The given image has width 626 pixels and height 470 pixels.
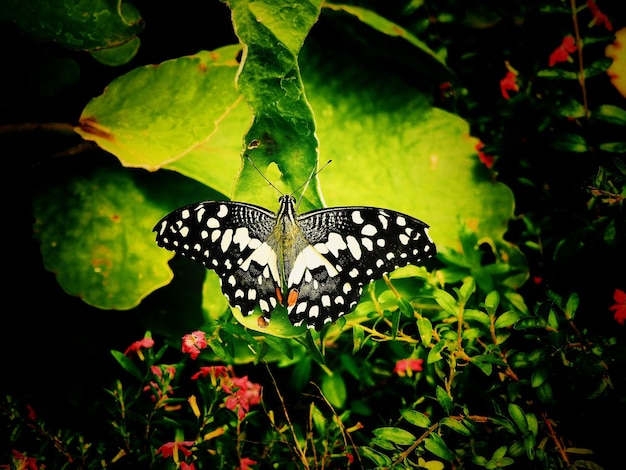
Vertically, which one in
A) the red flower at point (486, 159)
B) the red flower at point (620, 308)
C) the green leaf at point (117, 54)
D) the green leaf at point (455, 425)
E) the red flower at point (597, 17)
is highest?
the red flower at point (597, 17)

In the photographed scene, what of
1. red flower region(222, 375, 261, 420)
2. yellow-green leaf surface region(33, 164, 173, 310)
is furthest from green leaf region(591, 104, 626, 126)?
yellow-green leaf surface region(33, 164, 173, 310)

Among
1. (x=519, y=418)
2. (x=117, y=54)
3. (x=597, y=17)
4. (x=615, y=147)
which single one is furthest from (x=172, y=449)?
(x=597, y=17)

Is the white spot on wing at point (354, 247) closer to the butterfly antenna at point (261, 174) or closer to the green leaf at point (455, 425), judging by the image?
the butterfly antenna at point (261, 174)

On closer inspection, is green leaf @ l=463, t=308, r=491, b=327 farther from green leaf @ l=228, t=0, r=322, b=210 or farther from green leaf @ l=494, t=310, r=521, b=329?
green leaf @ l=228, t=0, r=322, b=210

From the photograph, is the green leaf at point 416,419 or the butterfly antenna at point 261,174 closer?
the green leaf at point 416,419

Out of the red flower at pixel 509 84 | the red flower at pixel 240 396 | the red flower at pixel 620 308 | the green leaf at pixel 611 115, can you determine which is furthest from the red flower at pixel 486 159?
the red flower at pixel 240 396

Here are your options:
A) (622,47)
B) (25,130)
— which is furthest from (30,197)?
(622,47)

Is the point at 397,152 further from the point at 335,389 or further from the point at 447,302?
the point at 335,389
